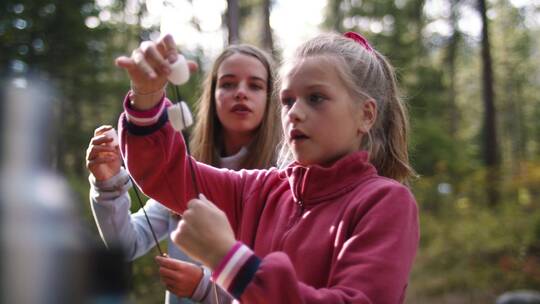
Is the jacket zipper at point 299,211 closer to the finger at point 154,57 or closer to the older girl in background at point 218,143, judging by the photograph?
the finger at point 154,57

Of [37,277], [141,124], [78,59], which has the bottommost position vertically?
[78,59]

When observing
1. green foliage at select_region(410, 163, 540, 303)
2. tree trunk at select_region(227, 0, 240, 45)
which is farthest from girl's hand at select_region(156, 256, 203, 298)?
green foliage at select_region(410, 163, 540, 303)

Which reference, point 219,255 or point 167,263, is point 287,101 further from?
point 167,263

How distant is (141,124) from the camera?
1.70 m

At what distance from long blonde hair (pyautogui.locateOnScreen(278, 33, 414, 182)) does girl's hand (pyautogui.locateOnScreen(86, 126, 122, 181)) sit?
698 millimetres

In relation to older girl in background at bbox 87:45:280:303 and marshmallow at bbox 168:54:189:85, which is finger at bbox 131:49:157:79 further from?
older girl in background at bbox 87:45:280:303

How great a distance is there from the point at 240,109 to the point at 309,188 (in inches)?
44.7

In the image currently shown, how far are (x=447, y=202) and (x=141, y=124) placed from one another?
573 inches

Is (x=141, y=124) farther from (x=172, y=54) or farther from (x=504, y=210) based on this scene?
(x=504, y=210)

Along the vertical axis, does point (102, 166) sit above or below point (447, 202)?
above

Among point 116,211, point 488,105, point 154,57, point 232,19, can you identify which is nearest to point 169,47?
point 154,57

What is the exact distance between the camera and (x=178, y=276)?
7.10 ft

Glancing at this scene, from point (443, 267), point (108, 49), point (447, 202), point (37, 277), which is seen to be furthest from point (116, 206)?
point (447, 202)

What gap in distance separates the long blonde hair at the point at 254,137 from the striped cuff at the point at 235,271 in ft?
4.50
